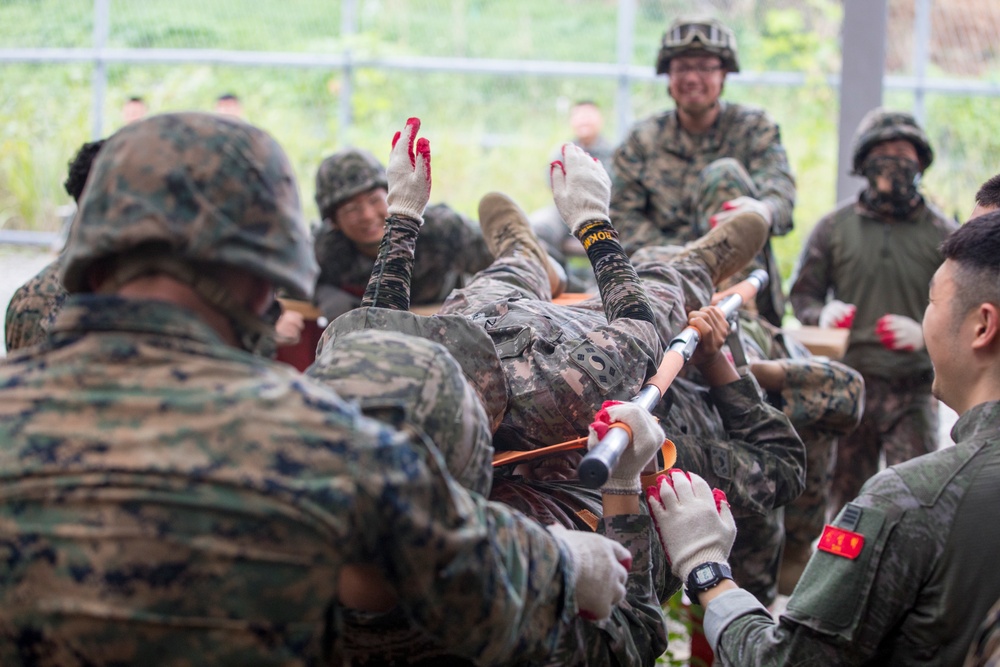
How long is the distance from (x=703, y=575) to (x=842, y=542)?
0.36 meters

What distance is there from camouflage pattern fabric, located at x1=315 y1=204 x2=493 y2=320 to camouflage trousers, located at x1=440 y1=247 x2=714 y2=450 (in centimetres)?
183

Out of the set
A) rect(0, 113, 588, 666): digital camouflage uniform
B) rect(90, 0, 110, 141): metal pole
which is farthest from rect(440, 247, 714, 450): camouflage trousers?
rect(90, 0, 110, 141): metal pole

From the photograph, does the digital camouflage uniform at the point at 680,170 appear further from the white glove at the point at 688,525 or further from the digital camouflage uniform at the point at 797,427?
Result: the white glove at the point at 688,525

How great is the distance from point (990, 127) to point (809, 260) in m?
4.31

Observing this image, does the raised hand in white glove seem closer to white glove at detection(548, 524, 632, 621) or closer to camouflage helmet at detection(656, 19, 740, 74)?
camouflage helmet at detection(656, 19, 740, 74)

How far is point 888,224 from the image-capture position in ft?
16.8

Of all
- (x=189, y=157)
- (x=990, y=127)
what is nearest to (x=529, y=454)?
(x=189, y=157)

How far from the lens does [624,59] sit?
9.48m

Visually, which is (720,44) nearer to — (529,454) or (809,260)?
(809,260)

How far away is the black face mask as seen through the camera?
4.95m

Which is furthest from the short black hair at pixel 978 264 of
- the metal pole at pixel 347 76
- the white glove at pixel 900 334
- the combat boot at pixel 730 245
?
the metal pole at pixel 347 76

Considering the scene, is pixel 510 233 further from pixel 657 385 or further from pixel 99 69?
pixel 99 69

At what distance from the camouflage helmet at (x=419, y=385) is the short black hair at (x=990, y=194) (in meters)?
1.71

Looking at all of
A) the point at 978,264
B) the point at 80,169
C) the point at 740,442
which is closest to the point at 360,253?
the point at 80,169
